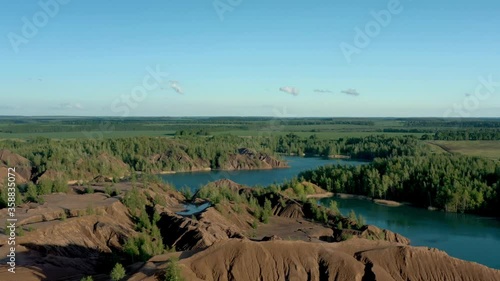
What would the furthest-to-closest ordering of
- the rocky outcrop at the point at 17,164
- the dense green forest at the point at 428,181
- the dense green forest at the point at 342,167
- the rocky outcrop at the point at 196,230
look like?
the rocky outcrop at the point at 17,164 < the dense green forest at the point at 342,167 < the dense green forest at the point at 428,181 < the rocky outcrop at the point at 196,230

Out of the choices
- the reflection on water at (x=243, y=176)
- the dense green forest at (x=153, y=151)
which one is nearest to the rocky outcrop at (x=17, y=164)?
the dense green forest at (x=153, y=151)

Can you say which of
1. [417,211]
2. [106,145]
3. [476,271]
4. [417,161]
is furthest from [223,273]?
[106,145]

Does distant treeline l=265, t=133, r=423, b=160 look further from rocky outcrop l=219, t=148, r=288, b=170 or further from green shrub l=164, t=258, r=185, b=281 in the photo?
green shrub l=164, t=258, r=185, b=281

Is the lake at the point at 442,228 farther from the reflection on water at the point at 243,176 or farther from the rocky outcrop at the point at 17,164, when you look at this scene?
the rocky outcrop at the point at 17,164

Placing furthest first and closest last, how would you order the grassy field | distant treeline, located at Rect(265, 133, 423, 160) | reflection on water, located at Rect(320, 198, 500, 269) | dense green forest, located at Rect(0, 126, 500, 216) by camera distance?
distant treeline, located at Rect(265, 133, 423, 160)
the grassy field
dense green forest, located at Rect(0, 126, 500, 216)
reflection on water, located at Rect(320, 198, 500, 269)

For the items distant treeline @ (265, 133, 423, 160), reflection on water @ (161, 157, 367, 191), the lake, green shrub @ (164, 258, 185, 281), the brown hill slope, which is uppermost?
green shrub @ (164, 258, 185, 281)

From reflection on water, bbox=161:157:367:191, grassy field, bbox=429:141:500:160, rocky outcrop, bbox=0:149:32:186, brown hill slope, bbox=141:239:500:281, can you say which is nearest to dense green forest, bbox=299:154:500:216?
reflection on water, bbox=161:157:367:191
